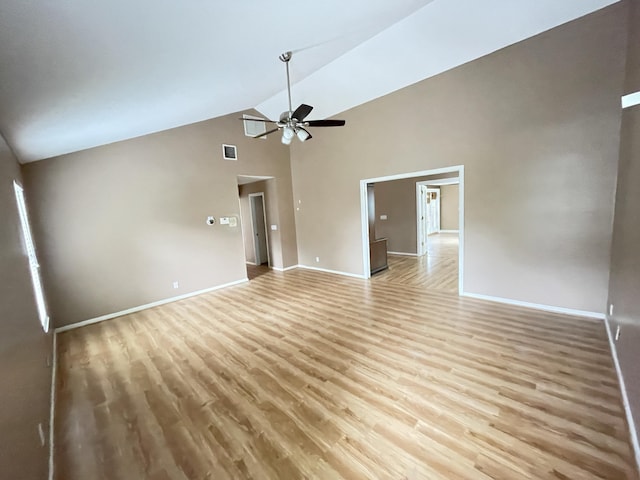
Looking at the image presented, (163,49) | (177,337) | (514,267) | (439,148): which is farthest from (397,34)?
(177,337)

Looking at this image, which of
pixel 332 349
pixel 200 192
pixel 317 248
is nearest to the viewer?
pixel 332 349

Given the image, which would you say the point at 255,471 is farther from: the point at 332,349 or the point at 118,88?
the point at 118,88

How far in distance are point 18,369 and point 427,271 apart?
6295 millimetres

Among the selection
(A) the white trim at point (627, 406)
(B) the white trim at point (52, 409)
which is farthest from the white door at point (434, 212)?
(B) the white trim at point (52, 409)

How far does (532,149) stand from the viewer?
3.57 meters

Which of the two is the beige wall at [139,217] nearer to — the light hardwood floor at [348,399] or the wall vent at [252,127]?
the wall vent at [252,127]

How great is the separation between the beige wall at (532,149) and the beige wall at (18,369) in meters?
5.00

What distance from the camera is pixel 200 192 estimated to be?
5363 millimetres

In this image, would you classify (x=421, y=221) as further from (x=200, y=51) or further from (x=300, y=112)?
(x=200, y=51)

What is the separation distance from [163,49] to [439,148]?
400cm

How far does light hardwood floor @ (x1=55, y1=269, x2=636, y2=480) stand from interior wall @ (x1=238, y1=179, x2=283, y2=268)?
3393mm

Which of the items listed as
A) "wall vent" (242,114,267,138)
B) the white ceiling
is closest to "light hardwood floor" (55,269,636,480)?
the white ceiling

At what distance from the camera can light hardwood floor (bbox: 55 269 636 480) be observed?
1.69 meters

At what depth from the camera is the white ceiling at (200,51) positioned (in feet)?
4.78
